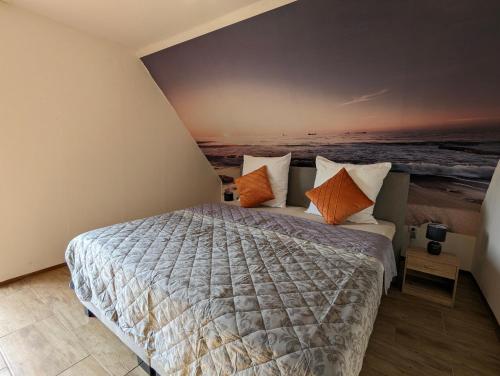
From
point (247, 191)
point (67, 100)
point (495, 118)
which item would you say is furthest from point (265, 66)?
point (67, 100)

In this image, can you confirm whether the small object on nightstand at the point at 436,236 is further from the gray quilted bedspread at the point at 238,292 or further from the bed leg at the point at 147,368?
the bed leg at the point at 147,368

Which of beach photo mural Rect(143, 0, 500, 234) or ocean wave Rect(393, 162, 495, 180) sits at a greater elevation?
beach photo mural Rect(143, 0, 500, 234)

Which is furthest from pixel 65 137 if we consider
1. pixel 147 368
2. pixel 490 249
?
pixel 490 249

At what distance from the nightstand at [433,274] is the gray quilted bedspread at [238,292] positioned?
1.72 feet

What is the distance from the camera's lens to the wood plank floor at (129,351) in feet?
4.68

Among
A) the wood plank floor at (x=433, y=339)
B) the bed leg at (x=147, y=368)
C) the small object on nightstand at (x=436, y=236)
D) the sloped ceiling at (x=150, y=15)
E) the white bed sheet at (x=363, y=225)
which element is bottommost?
the wood plank floor at (x=433, y=339)

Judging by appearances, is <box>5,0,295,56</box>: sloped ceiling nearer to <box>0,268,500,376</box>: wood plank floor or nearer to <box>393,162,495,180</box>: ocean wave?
<box>393,162,495,180</box>: ocean wave

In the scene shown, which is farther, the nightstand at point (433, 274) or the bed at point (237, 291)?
the nightstand at point (433, 274)

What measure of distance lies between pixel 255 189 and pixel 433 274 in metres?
1.74

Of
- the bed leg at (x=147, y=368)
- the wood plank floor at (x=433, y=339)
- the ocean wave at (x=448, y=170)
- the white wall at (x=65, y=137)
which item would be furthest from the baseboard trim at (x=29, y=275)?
the ocean wave at (x=448, y=170)

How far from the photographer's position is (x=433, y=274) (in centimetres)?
204

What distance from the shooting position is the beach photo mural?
4.70ft

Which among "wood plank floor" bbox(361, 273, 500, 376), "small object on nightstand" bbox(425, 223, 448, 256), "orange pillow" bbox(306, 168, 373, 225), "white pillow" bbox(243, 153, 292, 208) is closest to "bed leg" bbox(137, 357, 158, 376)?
"wood plank floor" bbox(361, 273, 500, 376)

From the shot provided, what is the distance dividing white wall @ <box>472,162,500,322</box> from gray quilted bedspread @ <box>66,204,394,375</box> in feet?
3.12
